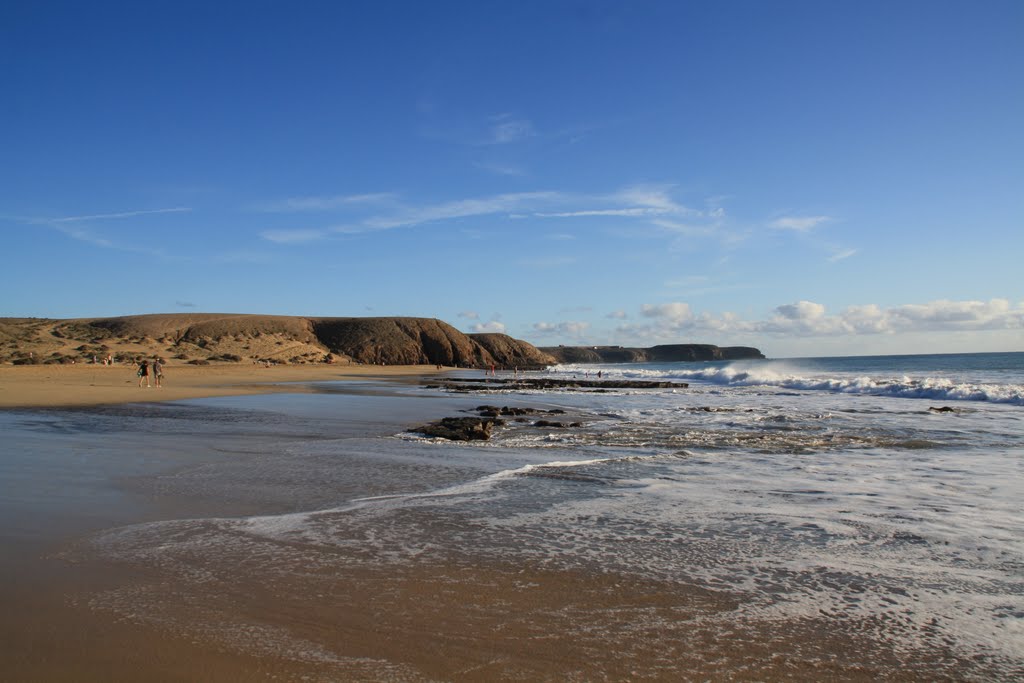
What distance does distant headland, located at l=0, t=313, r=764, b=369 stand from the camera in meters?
63.2

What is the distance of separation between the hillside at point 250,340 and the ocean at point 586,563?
54281mm

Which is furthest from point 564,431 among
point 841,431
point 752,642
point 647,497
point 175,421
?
point 752,642

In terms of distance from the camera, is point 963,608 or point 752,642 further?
point 963,608

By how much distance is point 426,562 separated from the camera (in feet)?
16.1

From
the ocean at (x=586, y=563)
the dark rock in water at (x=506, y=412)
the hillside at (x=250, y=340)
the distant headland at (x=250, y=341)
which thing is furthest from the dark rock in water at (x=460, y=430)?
the hillside at (x=250, y=340)

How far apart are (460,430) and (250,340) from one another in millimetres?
73991

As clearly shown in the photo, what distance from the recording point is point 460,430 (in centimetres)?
1427

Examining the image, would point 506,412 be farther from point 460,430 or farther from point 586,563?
point 586,563

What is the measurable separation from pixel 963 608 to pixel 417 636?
3469 millimetres

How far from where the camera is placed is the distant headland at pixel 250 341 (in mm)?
63219

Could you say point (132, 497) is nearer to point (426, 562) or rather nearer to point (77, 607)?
point (77, 607)

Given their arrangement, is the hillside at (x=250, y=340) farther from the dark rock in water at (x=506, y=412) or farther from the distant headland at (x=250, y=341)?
the dark rock in water at (x=506, y=412)

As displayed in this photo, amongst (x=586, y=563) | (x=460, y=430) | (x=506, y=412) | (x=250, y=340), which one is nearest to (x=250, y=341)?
(x=250, y=340)

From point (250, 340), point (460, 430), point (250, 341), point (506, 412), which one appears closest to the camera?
Answer: point (460, 430)
